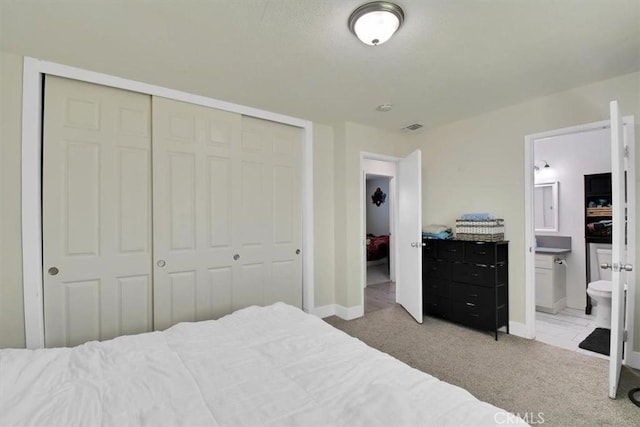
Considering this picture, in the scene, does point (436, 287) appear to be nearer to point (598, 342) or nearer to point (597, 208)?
point (598, 342)

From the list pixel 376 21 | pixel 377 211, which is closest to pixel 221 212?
pixel 376 21

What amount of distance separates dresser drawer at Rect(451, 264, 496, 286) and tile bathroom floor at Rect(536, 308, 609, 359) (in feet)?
2.46

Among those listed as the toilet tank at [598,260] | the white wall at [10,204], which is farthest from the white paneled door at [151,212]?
the toilet tank at [598,260]

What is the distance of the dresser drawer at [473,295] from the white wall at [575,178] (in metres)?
1.83

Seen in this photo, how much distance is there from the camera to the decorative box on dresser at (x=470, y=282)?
2.96m

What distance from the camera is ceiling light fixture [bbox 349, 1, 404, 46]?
158 cm

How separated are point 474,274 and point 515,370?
980 mm

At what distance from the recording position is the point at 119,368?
124 cm

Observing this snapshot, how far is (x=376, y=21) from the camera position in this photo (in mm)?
1635

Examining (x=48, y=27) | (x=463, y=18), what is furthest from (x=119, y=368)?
(x=463, y=18)

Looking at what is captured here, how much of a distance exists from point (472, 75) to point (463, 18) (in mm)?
781

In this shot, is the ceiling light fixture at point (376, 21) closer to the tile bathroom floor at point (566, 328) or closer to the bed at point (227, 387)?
the bed at point (227, 387)

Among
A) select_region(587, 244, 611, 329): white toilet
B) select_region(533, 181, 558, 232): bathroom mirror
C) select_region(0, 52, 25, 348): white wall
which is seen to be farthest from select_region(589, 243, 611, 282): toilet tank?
select_region(0, 52, 25, 348): white wall

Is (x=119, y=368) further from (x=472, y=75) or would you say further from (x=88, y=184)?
(x=472, y=75)
